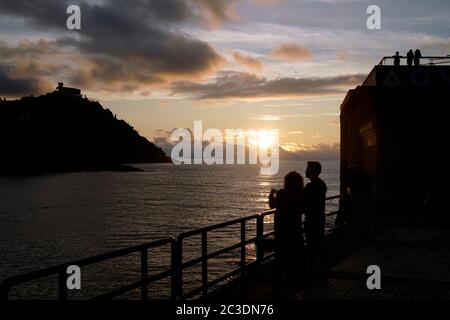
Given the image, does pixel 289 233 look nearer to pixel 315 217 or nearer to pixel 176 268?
pixel 315 217

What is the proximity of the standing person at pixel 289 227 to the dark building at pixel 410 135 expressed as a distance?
39.9 ft

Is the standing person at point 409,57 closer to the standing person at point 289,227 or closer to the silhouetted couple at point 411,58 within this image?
the silhouetted couple at point 411,58

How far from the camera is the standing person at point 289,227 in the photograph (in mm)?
7371

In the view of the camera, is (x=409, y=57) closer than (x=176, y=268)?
No

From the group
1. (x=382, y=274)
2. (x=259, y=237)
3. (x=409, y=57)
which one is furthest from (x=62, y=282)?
(x=409, y=57)

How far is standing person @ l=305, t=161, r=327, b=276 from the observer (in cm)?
846

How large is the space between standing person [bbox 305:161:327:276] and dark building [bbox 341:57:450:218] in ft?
35.0

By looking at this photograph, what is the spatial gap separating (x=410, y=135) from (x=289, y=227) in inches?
519

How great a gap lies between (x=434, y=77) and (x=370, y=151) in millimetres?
3830

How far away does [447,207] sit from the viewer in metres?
17.0

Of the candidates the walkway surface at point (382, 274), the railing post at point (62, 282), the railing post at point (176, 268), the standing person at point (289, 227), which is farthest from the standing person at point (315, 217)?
the railing post at point (62, 282)

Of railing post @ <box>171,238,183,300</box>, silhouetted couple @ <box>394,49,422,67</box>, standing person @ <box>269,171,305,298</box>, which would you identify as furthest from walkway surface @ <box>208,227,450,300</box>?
silhouetted couple @ <box>394,49,422,67</box>

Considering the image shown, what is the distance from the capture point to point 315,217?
8.58 m

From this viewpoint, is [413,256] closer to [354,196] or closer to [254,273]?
[354,196]
